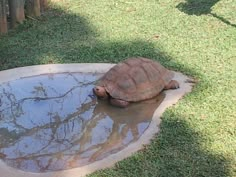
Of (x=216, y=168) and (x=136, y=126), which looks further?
(x=136, y=126)

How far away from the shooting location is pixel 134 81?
378 cm

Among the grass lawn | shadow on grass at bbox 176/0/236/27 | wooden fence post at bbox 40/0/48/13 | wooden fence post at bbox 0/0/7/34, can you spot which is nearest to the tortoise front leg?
the grass lawn

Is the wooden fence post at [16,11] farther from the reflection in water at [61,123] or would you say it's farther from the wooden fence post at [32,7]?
the reflection in water at [61,123]

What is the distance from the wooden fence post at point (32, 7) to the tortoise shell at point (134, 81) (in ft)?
7.47

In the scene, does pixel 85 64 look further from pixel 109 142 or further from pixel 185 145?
pixel 185 145

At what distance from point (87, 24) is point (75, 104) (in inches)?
82.8

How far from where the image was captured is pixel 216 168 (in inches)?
115

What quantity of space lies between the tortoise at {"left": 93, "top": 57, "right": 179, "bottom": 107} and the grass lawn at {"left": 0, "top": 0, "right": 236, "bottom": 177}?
27 cm

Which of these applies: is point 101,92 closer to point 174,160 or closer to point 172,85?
point 172,85

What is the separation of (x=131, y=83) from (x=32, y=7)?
2554mm

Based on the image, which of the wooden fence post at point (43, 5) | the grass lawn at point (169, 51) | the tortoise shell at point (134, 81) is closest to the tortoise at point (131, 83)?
the tortoise shell at point (134, 81)

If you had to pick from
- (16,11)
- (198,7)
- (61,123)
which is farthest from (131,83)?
(198,7)

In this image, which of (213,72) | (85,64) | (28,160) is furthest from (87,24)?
(28,160)

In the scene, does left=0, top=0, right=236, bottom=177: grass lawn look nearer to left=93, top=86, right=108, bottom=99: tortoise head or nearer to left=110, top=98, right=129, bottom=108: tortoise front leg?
left=110, top=98, right=129, bottom=108: tortoise front leg
